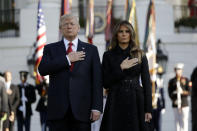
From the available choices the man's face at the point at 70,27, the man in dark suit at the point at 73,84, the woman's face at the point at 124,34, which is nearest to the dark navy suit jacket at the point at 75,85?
the man in dark suit at the point at 73,84

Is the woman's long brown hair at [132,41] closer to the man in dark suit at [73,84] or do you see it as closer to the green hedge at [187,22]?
the man in dark suit at [73,84]

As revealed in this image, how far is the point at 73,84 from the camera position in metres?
6.78

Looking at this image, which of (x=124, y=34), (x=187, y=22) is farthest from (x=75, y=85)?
(x=187, y=22)

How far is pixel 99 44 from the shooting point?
2242cm

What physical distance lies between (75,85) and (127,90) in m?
0.77

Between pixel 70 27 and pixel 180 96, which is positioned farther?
pixel 180 96

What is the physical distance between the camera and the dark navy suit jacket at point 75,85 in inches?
265

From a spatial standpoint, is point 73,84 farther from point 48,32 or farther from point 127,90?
point 48,32

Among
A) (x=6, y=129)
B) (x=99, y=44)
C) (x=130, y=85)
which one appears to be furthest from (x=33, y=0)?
(x=130, y=85)

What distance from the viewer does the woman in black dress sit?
7.30 m

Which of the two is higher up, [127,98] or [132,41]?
[132,41]

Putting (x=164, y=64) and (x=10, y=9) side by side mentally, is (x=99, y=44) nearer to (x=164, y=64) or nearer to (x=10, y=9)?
(x=164, y=64)

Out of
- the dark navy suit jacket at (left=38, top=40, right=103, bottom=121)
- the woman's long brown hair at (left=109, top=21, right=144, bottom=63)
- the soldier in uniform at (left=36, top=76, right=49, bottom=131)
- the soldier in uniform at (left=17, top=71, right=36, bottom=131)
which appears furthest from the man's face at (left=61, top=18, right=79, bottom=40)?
the soldier in uniform at (left=17, top=71, right=36, bottom=131)

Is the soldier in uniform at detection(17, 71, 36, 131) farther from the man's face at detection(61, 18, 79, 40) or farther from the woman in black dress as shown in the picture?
the man's face at detection(61, 18, 79, 40)
